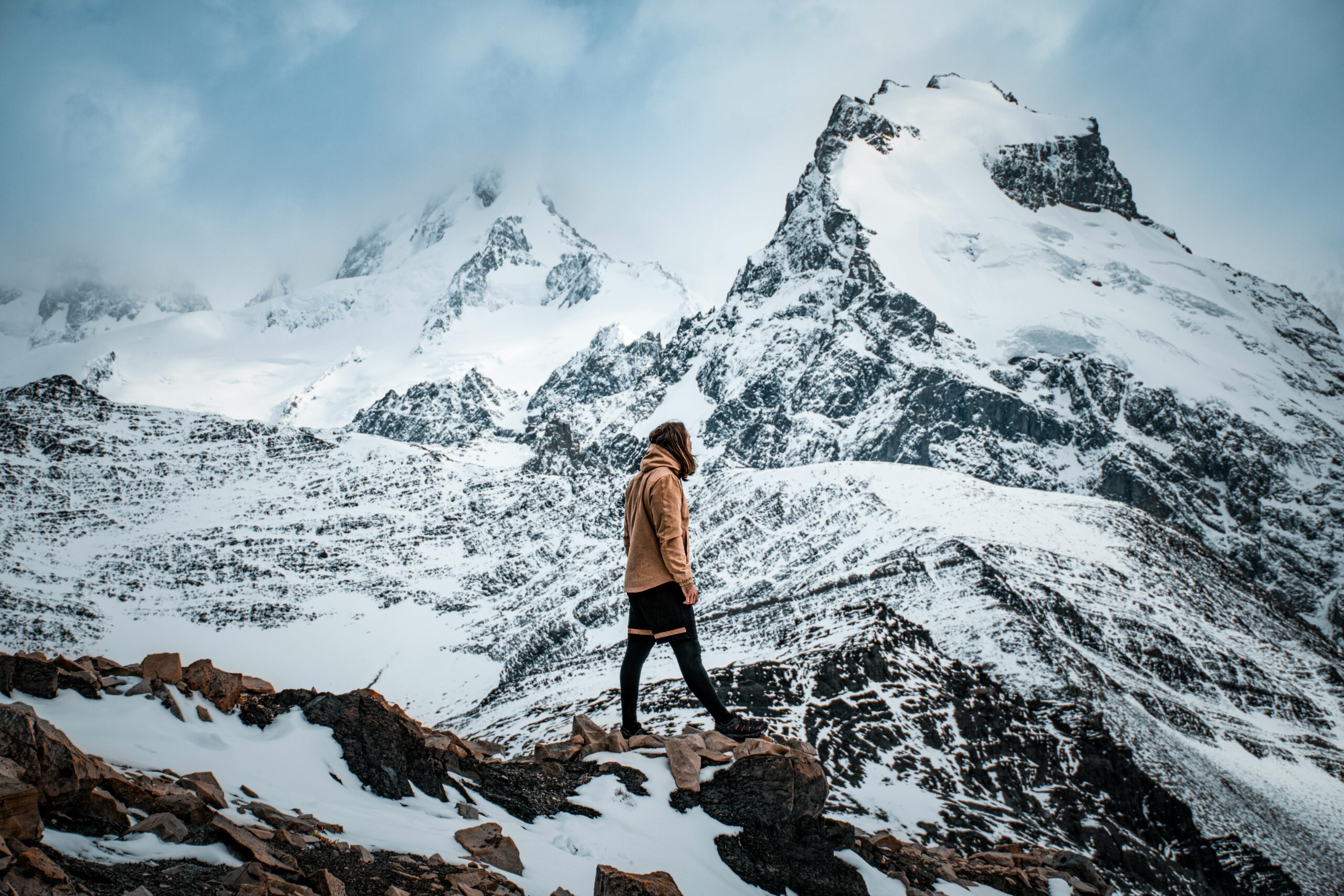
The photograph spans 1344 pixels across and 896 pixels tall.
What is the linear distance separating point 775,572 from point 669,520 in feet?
197

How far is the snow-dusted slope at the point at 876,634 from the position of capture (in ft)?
96.8

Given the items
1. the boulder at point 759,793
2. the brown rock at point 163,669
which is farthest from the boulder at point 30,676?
the boulder at point 759,793

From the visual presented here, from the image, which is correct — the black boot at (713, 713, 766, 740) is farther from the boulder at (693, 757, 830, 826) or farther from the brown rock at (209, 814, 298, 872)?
the brown rock at (209, 814, 298, 872)

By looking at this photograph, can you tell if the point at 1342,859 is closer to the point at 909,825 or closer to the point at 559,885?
the point at 909,825

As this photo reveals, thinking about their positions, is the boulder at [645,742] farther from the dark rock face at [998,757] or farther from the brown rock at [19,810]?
the dark rock face at [998,757]

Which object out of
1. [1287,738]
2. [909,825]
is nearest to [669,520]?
[909,825]

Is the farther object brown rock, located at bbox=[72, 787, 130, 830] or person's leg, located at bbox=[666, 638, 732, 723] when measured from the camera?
person's leg, located at bbox=[666, 638, 732, 723]

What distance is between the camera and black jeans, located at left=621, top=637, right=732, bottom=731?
27.8 feet

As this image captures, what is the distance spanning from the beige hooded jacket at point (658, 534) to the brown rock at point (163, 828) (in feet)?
14.7

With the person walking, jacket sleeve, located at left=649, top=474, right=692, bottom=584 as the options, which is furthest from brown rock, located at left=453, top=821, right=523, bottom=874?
jacket sleeve, located at left=649, top=474, right=692, bottom=584

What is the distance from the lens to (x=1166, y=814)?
28.9 metres

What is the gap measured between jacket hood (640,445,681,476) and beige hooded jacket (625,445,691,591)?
0.06 m

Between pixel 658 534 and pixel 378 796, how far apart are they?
12.9ft

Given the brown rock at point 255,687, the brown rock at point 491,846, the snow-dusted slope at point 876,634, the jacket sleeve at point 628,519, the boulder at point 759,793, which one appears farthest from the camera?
the snow-dusted slope at point 876,634
